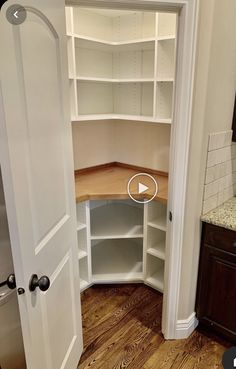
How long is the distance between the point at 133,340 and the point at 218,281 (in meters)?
0.73

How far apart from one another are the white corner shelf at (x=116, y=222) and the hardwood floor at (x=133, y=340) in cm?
53

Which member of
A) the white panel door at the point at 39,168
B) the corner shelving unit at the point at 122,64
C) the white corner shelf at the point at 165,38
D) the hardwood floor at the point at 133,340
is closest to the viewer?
the white panel door at the point at 39,168

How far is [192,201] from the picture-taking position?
1608mm

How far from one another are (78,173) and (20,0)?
1805 mm

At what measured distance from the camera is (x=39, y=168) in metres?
1.05

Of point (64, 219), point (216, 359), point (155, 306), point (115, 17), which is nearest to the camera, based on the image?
point (64, 219)

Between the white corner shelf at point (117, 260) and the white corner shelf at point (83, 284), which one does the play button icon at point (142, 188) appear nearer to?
the white corner shelf at point (117, 260)

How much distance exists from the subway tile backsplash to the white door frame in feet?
0.72

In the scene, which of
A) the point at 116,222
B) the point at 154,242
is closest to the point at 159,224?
the point at 154,242

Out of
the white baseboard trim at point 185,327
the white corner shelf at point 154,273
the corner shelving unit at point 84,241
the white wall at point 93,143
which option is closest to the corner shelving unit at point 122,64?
the white wall at point 93,143

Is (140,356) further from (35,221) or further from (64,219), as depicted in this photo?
(35,221)

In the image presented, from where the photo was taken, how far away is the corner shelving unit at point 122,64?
2121 mm

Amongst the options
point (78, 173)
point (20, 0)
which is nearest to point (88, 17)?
point (78, 173)

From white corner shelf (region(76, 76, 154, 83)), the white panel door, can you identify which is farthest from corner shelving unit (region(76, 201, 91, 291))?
white corner shelf (region(76, 76, 154, 83))
